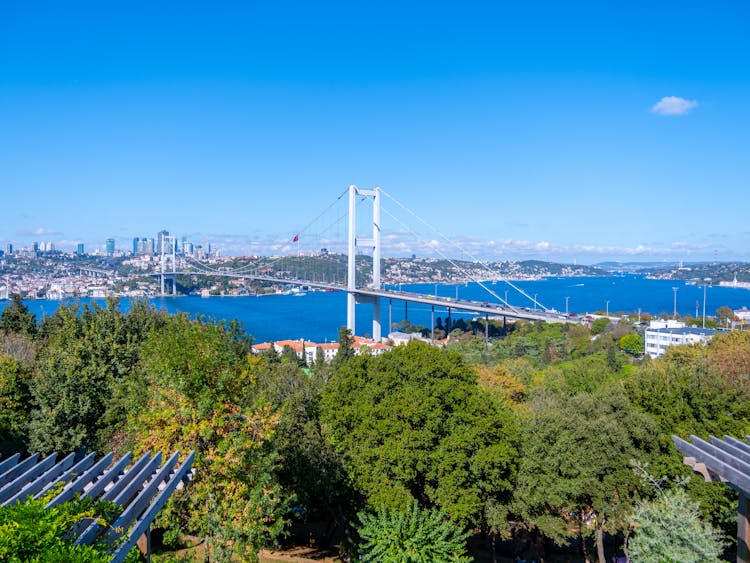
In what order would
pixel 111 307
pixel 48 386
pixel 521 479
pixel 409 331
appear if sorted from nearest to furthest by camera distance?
1. pixel 521 479
2. pixel 48 386
3. pixel 111 307
4. pixel 409 331

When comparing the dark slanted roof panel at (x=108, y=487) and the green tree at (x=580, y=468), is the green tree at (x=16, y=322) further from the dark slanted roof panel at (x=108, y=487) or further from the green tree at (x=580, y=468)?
the green tree at (x=580, y=468)

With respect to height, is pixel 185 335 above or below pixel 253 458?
above

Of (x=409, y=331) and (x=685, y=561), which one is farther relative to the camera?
(x=409, y=331)

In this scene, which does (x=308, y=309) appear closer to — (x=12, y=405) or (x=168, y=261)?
(x=168, y=261)

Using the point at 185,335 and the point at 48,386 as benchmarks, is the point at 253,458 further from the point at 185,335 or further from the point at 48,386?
the point at 48,386

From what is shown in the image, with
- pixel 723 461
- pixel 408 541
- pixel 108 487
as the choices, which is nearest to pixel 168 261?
pixel 408 541

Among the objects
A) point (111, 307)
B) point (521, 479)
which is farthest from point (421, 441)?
point (111, 307)

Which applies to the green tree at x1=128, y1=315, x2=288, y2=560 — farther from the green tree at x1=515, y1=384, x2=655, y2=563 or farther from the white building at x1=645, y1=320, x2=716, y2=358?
the white building at x1=645, y1=320, x2=716, y2=358

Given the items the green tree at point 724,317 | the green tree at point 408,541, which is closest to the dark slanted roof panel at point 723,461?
the green tree at point 408,541
